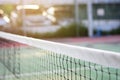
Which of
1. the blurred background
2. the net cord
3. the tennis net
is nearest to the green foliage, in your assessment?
the blurred background

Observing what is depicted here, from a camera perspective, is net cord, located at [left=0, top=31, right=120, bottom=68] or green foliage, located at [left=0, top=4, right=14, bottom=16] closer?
net cord, located at [left=0, top=31, right=120, bottom=68]

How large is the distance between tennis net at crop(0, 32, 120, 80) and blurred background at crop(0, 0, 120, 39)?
536cm

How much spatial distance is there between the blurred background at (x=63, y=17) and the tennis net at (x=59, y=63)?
536 centimetres

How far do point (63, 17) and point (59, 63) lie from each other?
38.5 ft

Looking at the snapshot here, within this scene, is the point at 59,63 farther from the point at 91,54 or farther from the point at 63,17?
the point at 63,17

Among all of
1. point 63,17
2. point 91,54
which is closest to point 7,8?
point 63,17

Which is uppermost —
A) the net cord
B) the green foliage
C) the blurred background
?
the net cord

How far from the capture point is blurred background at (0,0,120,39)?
14.5m

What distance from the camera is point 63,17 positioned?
16172 millimetres

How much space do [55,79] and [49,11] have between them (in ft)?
38.8

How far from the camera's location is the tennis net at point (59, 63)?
7.25ft

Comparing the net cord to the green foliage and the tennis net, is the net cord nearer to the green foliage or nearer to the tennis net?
the tennis net

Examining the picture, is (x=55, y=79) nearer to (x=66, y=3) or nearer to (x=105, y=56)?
(x=105, y=56)

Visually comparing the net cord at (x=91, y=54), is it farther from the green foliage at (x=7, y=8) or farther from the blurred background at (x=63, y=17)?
the green foliage at (x=7, y=8)
